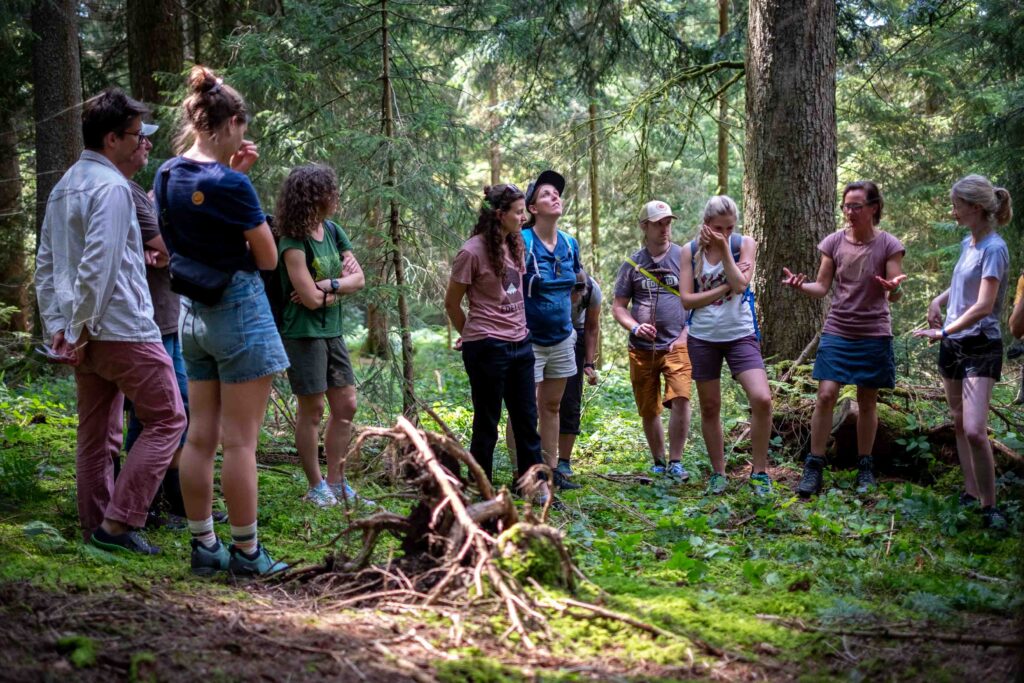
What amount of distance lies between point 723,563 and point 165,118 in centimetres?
811

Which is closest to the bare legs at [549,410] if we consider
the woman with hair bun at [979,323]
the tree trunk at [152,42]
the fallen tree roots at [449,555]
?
the fallen tree roots at [449,555]

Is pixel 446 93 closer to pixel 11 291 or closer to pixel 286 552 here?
pixel 11 291

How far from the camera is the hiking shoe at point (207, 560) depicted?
3736 millimetres

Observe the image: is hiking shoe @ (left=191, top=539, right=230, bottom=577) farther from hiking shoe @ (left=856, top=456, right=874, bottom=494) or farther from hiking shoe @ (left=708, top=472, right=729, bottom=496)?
hiking shoe @ (left=856, top=456, right=874, bottom=494)

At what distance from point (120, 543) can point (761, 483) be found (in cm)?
406

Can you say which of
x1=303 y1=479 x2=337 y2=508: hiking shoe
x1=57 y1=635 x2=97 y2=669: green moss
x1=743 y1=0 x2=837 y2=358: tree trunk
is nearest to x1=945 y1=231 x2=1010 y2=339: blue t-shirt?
x1=743 y1=0 x2=837 y2=358: tree trunk

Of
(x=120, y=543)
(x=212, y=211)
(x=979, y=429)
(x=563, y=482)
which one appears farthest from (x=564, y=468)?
(x=212, y=211)

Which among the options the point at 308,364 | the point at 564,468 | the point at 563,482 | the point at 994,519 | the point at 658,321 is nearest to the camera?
the point at 994,519

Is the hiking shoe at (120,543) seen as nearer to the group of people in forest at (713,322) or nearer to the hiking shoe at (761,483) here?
the group of people in forest at (713,322)

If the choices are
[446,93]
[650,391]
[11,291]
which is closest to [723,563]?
[650,391]

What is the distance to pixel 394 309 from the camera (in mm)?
6898

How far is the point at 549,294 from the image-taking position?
6023 mm

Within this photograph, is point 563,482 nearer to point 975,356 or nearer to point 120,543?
point 975,356

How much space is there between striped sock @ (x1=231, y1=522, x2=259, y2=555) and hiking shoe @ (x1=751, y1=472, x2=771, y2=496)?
11.5ft
